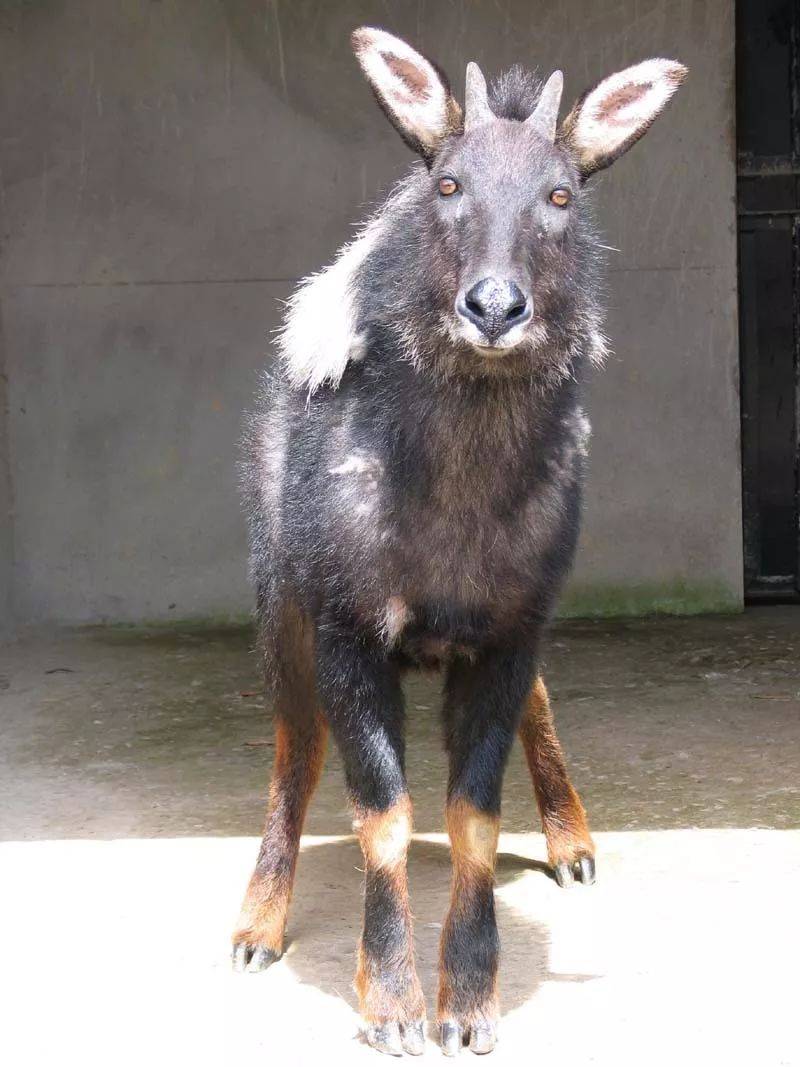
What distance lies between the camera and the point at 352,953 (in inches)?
166

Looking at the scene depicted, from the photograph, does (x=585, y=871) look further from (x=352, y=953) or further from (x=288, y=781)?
(x=288, y=781)

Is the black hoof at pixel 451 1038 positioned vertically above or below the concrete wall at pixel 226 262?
below

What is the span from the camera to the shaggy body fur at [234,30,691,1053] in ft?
12.0

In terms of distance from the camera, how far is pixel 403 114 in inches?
147

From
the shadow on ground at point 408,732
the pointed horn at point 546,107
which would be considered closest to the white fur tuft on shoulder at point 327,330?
the pointed horn at point 546,107

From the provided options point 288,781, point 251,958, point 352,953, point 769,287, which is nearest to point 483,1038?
point 352,953

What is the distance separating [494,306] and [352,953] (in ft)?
6.05

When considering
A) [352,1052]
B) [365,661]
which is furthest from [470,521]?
[352,1052]

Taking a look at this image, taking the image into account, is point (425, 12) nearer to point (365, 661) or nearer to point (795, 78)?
point (795, 78)

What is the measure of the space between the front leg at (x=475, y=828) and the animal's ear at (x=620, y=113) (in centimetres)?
125

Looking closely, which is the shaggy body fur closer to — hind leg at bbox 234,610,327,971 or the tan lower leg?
hind leg at bbox 234,610,327,971

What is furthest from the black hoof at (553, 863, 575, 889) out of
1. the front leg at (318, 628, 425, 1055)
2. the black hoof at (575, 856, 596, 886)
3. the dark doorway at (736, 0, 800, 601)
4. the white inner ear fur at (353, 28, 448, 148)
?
the dark doorway at (736, 0, 800, 601)

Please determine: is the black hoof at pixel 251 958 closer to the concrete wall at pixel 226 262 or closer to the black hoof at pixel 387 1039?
the black hoof at pixel 387 1039

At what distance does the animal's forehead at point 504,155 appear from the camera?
11.8 feet
